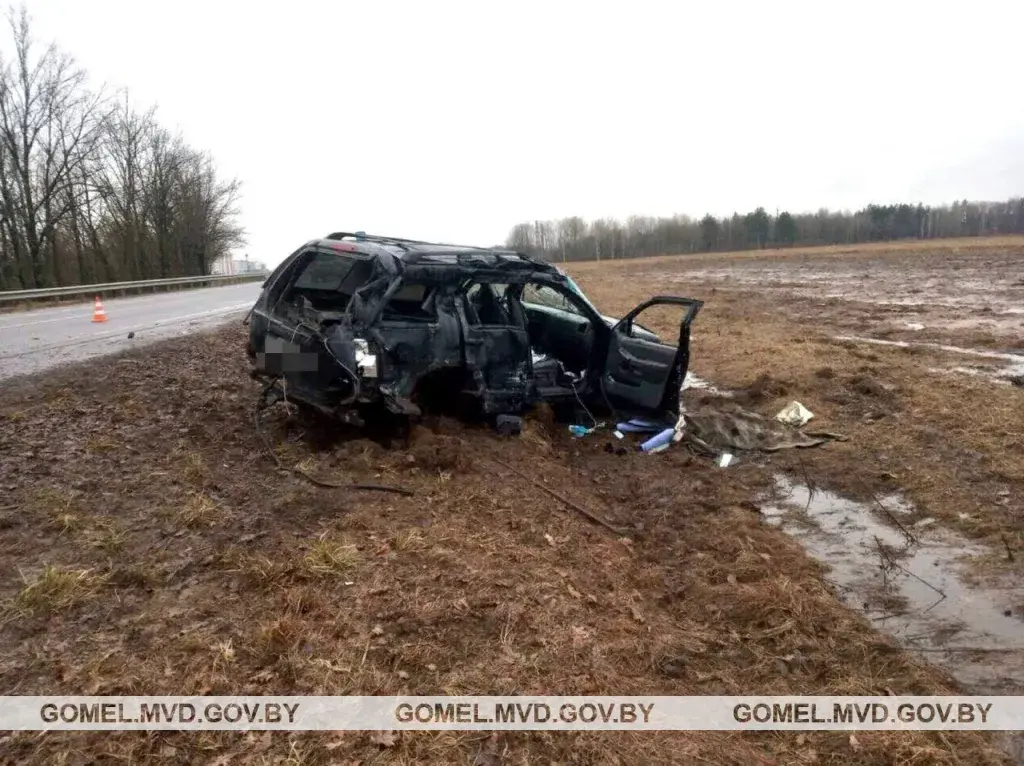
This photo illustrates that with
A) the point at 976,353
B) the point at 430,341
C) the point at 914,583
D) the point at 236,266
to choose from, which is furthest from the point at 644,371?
the point at 236,266

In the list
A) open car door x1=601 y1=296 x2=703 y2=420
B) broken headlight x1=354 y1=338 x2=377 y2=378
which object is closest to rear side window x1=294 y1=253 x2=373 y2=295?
broken headlight x1=354 y1=338 x2=377 y2=378

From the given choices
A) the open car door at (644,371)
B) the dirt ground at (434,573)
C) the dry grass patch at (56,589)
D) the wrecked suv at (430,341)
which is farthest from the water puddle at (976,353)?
the dry grass patch at (56,589)

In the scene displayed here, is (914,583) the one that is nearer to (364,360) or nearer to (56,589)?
(364,360)

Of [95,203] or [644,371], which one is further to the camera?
[95,203]

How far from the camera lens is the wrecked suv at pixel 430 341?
18.2 ft

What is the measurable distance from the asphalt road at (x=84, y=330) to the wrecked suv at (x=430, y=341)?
15.3ft

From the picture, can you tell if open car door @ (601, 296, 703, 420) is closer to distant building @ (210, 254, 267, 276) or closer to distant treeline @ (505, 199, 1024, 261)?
distant building @ (210, 254, 267, 276)

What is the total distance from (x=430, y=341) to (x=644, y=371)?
7.93ft

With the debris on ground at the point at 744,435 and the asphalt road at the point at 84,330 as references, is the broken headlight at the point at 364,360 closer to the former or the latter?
the debris on ground at the point at 744,435

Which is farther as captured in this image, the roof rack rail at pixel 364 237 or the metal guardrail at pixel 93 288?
the metal guardrail at pixel 93 288

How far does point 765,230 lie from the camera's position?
98.3m

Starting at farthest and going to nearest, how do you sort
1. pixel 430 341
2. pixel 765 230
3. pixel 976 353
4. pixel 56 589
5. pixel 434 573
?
pixel 765 230
pixel 976 353
pixel 430 341
pixel 434 573
pixel 56 589

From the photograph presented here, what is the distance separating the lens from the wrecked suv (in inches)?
218

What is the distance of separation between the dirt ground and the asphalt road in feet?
9.69
